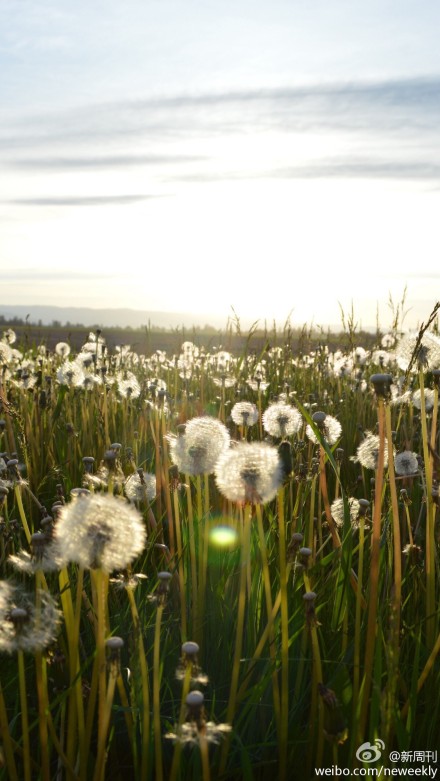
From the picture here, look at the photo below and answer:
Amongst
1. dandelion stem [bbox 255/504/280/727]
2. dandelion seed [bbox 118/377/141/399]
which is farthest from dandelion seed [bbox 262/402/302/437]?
dandelion seed [bbox 118/377/141/399]

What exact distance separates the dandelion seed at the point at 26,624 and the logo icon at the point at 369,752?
2.55ft

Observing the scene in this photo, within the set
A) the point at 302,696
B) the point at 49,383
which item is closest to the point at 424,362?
the point at 302,696

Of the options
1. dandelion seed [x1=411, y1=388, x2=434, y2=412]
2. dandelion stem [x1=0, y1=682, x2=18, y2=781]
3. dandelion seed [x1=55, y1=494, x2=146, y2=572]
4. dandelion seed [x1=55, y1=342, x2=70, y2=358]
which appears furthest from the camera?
dandelion seed [x1=55, y1=342, x2=70, y2=358]

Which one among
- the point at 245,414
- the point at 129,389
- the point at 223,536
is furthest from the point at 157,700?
the point at 129,389

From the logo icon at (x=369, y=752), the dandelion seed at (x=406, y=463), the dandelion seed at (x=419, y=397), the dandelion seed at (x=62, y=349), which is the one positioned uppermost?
the dandelion seed at (x=62, y=349)

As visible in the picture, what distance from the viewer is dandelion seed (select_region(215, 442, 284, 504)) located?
5.44 feet

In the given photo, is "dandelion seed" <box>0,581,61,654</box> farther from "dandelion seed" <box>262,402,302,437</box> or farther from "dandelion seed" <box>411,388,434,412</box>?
"dandelion seed" <box>411,388,434,412</box>

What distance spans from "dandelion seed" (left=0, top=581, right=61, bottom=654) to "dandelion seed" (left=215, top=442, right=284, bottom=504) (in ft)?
1.62

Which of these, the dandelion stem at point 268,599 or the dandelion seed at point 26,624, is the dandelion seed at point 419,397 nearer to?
the dandelion stem at point 268,599

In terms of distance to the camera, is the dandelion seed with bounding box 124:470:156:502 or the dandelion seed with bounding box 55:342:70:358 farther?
the dandelion seed with bounding box 55:342:70:358

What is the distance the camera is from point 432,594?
2070mm

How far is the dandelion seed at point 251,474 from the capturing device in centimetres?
166

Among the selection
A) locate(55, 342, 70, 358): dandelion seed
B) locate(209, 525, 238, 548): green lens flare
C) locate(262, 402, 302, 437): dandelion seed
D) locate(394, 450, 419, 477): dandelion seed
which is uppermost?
locate(55, 342, 70, 358): dandelion seed

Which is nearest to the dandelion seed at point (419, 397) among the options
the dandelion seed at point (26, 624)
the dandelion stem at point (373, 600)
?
the dandelion stem at point (373, 600)
